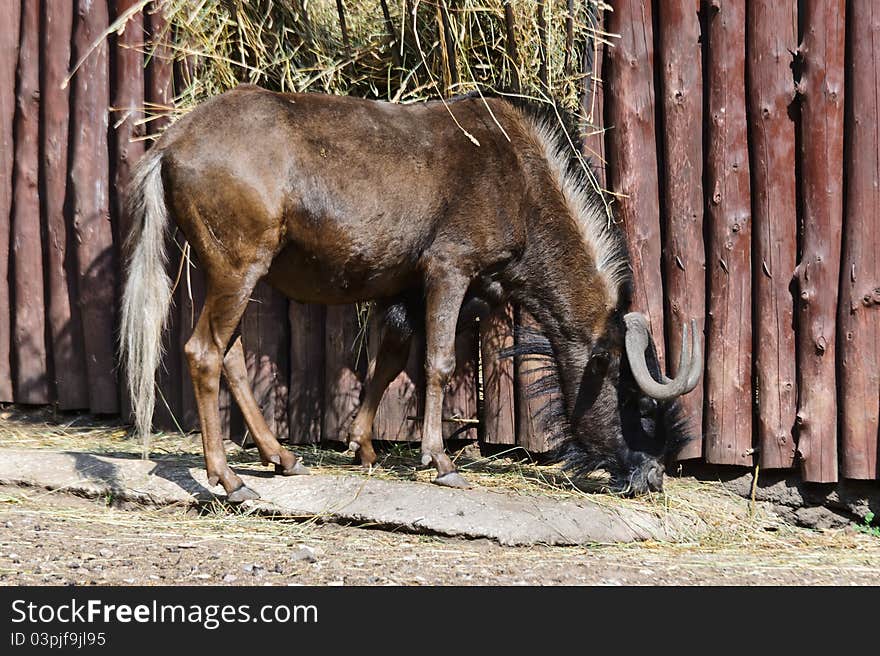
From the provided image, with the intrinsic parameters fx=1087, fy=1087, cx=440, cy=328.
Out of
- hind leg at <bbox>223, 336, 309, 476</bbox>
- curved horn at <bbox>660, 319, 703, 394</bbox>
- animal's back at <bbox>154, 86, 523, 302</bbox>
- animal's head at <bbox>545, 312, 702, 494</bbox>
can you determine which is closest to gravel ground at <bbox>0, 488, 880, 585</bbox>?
hind leg at <bbox>223, 336, 309, 476</bbox>

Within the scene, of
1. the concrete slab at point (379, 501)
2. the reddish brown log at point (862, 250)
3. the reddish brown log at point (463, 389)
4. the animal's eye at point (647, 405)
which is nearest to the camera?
the concrete slab at point (379, 501)

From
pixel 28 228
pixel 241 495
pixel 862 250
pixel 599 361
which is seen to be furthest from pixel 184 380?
pixel 862 250

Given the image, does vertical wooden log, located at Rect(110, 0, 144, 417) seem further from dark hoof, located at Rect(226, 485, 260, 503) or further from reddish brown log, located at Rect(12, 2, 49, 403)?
dark hoof, located at Rect(226, 485, 260, 503)

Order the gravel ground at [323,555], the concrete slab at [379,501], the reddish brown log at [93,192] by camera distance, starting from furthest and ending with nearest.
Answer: the reddish brown log at [93,192], the concrete slab at [379,501], the gravel ground at [323,555]

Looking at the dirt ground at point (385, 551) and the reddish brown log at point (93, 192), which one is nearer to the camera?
the dirt ground at point (385, 551)

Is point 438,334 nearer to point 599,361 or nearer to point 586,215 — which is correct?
point 599,361

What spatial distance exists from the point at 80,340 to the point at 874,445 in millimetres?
5478

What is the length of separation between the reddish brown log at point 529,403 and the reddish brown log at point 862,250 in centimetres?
182

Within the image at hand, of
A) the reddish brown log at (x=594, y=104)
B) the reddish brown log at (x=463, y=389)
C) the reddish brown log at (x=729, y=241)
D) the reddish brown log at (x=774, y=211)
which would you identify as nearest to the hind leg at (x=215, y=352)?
the reddish brown log at (x=463, y=389)

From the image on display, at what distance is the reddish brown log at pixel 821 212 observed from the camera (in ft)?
20.6

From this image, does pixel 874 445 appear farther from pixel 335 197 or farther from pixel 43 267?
pixel 43 267

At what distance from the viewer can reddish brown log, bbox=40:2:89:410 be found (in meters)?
7.89

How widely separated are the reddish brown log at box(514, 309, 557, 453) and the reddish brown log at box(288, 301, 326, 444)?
137 centimetres

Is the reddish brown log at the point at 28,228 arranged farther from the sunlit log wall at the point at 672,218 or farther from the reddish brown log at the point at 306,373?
the reddish brown log at the point at 306,373
